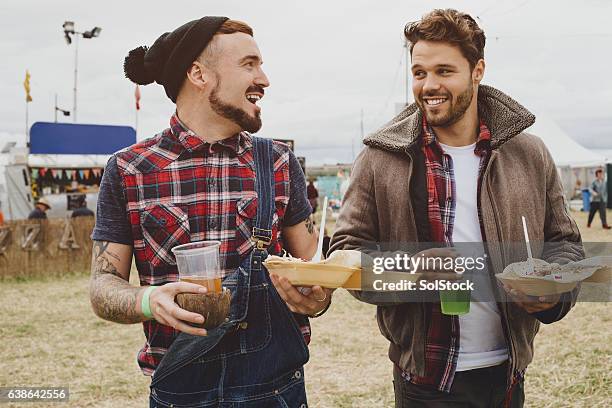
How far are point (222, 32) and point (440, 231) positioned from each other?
3.57 feet

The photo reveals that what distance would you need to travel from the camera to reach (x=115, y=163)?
203 centimetres

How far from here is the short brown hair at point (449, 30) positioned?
2.26 meters

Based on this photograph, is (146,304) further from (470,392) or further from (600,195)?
(600,195)

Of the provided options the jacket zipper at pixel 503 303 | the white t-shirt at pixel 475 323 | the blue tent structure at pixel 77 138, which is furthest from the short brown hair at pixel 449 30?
the blue tent structure at pixel 77 138

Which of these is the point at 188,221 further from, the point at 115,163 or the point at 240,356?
the point at 240,356

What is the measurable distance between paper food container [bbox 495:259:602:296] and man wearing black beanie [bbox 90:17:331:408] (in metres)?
0.58

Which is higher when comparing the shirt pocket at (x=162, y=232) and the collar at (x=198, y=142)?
the collar at (x=198, y=142)

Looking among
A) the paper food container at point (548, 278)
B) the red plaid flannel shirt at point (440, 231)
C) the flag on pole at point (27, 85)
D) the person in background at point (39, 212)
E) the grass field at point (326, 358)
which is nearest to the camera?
the paper food container at point (548, 278)

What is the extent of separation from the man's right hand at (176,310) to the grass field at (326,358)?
→ 11.3 feet

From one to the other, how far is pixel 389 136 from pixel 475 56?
0.46 m

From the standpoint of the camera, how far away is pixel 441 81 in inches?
89.4

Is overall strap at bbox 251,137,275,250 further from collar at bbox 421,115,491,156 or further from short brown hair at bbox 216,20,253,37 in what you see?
collar at bbox 421,115,491,156

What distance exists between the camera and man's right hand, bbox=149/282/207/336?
1.57 meters

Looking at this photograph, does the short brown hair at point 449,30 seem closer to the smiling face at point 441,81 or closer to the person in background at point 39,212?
the smiling face at point 441,81
